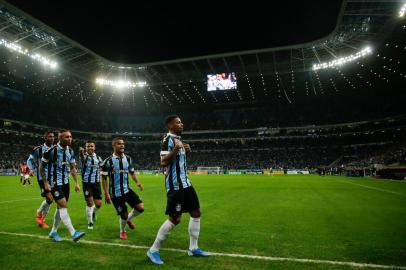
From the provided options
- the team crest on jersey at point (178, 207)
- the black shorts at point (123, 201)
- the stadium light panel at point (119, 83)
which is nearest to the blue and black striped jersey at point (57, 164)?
the black shorts at point (123, 201)

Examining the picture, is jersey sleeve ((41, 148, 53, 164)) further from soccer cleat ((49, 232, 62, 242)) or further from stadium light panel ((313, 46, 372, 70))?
stadium light panel ((313, 46, 372, 70))

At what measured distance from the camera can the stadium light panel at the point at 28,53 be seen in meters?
41.7

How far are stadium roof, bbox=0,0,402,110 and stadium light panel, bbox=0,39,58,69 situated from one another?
0.66 meters

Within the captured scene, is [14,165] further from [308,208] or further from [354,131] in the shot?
[354,131]

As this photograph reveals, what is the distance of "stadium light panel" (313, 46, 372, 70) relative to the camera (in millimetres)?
48391

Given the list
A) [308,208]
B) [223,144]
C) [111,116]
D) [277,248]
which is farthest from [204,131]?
[277,248]

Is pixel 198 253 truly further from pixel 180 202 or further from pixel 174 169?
pixel 174 169

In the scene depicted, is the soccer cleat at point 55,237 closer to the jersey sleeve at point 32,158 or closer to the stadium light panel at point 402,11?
the jersey sleeve at point 32,158

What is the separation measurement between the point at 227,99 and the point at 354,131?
29.4 m

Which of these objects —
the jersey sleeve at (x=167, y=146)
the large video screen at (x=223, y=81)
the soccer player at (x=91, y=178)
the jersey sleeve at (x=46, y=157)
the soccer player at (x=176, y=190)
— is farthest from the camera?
the large video screen at (x=223, y=81)

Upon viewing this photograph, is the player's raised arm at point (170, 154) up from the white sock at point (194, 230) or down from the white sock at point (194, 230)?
up

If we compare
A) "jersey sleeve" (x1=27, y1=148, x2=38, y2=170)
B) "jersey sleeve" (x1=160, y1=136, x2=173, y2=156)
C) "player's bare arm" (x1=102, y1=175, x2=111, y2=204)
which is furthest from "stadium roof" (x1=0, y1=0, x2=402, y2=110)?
"jersey sleeve" (x1=160, y1=136, x2=173, y2=156)

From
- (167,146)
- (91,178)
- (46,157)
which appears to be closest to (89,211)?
(91,178)

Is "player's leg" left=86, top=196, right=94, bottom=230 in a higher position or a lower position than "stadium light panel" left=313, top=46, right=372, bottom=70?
lower
